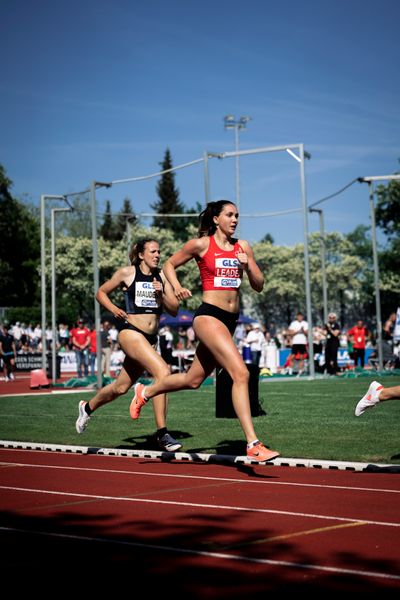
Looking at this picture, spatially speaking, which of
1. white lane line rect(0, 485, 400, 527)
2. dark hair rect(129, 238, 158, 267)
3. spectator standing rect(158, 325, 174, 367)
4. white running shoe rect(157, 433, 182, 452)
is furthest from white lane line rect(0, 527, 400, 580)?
spectator standing rect(158, 325, 174, 367)

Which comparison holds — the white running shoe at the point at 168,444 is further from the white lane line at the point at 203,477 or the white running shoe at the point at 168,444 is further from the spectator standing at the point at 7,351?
the spectator standing at the point at 7,351

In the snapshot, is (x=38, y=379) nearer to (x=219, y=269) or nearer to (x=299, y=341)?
(x=299, y=341)

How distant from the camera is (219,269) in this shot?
938 centimetres

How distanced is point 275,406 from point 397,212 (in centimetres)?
6800

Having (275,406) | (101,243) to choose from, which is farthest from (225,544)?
(101,243)

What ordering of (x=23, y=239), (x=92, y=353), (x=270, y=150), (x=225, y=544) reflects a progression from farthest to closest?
(x=23, y=239) < (x=92, y=353) < (x=270, y=150) < (x=225, y=544)

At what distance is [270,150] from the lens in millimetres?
27906

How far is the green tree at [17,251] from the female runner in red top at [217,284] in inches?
3026

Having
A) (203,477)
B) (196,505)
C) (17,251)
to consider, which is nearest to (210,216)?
(203,477)

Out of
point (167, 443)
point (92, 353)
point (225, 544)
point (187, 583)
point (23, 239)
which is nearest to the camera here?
point (187, 583)

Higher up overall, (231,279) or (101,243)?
(101,243)

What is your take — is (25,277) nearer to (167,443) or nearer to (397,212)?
(397,212)

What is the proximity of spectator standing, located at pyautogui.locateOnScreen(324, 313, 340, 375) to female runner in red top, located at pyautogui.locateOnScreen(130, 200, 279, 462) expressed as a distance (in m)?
23.5

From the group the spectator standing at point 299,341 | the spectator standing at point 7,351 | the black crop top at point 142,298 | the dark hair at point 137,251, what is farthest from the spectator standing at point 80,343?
the black crop top at point 142,298
